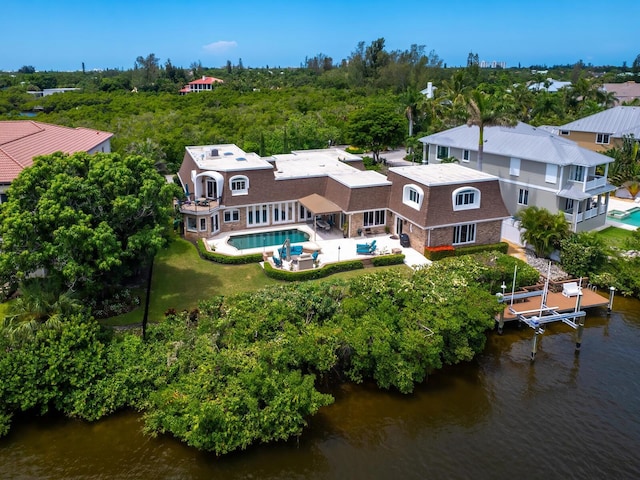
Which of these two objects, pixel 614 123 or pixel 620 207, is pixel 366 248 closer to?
pixel 620 207

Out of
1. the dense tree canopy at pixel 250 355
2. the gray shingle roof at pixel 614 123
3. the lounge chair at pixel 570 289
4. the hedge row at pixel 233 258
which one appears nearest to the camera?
the dense tree canopy at pixel 250 355

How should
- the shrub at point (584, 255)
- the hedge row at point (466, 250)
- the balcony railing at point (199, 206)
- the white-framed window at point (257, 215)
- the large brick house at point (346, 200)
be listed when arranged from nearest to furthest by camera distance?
the shrub at point (584, 255) → the hedge row at point (466, 250) → the large brick house at point (346, 200) → the balcony railing at point (199, 206) → the white-framed window at point (257, 215)

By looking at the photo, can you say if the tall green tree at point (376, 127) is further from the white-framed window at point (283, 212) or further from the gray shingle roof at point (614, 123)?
the white-framed window at point (283, 212)

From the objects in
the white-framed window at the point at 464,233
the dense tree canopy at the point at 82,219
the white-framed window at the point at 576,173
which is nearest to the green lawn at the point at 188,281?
the dense tree canopy at the point at 82,219

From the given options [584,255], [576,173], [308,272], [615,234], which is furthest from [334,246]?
[615,234]

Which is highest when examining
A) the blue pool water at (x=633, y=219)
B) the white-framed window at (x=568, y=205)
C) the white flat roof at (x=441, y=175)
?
the white flat roof at (x=441, y=175)

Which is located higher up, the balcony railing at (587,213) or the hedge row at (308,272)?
the balcony railing at (587,213)

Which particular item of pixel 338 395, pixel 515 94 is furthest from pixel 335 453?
pixel 515 94
